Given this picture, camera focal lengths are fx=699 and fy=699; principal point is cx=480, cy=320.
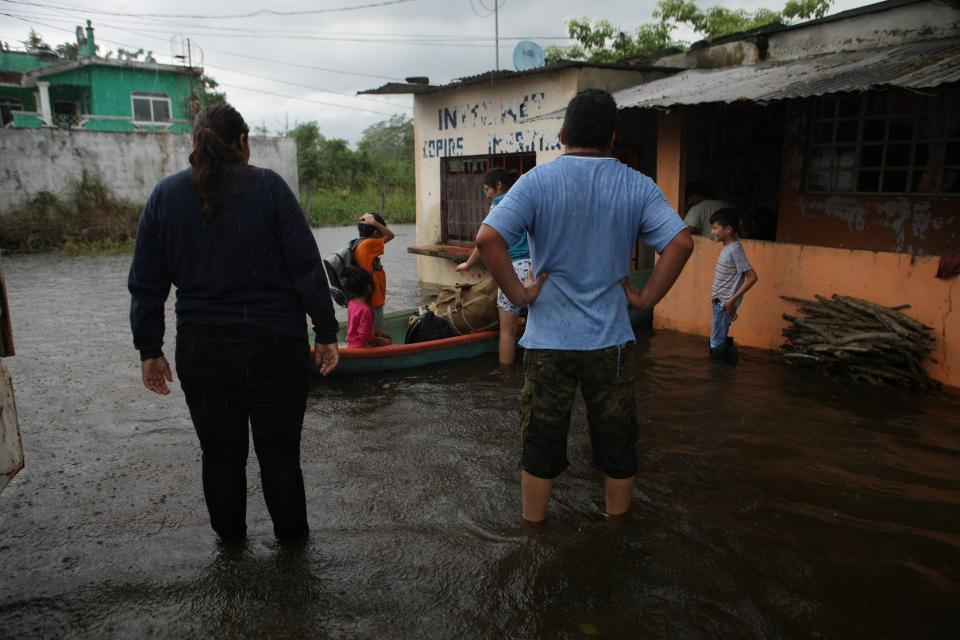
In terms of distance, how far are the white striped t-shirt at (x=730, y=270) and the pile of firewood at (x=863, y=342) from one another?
0.83 meters

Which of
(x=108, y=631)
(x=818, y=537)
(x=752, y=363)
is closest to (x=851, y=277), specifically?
(x=752, y=363)

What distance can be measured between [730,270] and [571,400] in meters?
3.76

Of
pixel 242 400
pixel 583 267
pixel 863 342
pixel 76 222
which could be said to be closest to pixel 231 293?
pixel 242 400

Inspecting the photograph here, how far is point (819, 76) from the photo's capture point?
661 cm

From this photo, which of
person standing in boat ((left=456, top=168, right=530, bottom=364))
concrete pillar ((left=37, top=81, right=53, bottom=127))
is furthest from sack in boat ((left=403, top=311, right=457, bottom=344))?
concrete pillar ((left=37, top=81, right=53, bottom=127))

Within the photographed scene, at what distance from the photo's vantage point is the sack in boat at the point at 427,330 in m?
6.96

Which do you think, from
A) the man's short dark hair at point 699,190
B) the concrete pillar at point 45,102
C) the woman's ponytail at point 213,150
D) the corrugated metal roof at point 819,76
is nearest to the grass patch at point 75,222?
the concrete pillar at point 45,102

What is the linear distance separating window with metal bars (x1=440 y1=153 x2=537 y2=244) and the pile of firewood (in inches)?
225

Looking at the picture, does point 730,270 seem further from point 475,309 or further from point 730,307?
point 475,309

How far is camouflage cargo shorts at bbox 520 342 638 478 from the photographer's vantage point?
2963 millimetres

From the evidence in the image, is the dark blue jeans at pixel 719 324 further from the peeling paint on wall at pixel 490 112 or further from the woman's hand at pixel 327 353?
the peeling paint on wall at pixel 490 112

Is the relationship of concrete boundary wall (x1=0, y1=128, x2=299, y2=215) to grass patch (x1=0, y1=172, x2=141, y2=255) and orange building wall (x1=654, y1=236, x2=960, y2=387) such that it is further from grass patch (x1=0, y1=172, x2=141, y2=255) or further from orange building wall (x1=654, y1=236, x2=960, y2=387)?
orange building wall (x1=654, y1=236, x2=960, y2=387)

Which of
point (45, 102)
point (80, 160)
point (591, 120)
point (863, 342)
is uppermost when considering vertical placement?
point (45, 102)

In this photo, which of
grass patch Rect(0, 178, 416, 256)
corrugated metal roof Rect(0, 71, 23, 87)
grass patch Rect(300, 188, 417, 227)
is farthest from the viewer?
grass patch Rect(300, 188, 417, 227)
